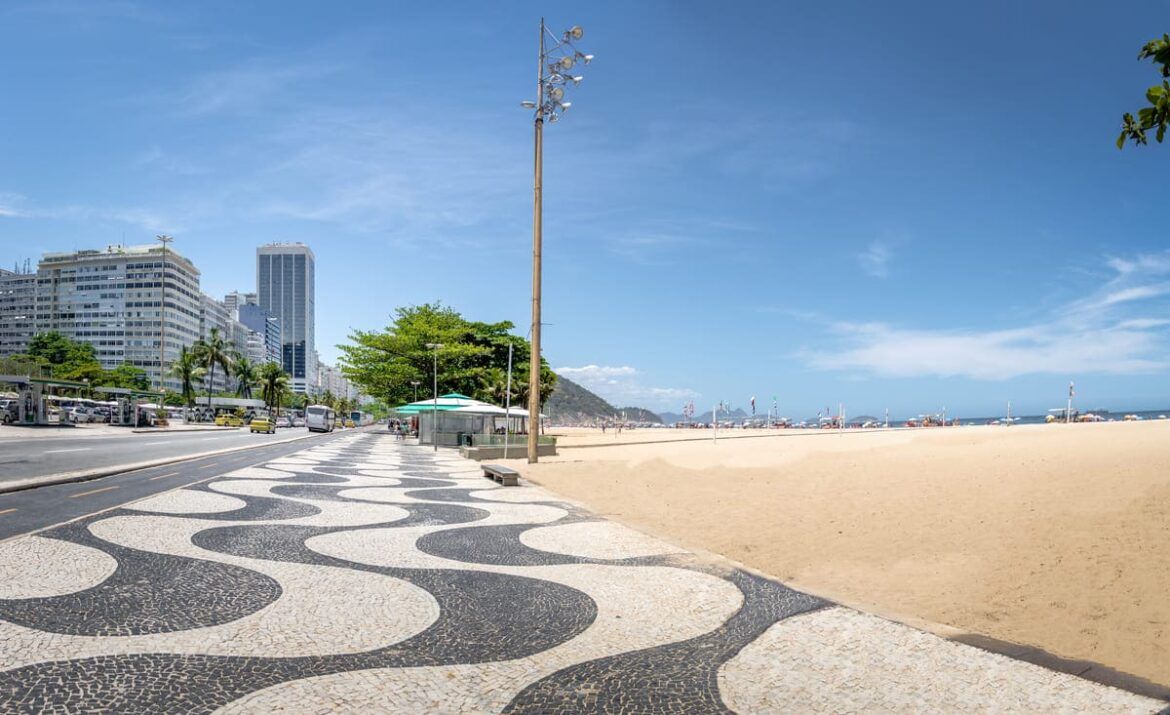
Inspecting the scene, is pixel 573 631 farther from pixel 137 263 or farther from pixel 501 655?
pixel 137 263

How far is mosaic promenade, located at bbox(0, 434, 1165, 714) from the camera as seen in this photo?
3.74 meters

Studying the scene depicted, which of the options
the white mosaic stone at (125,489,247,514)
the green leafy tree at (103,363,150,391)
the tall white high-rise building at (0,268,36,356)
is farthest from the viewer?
the tall white high-rise building at (0,268,36,356)

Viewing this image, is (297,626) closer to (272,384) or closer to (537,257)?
(537,257)

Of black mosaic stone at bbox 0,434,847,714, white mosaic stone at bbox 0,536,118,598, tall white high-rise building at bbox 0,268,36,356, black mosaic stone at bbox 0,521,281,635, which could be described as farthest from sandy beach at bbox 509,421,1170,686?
tall white high-rise building at bbox 0,268,36,356

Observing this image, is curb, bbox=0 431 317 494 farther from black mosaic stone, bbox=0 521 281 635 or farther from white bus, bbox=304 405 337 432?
white bus, bbox=304 405 337 432

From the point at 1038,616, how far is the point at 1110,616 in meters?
0.53

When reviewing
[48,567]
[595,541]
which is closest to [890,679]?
[595,541]

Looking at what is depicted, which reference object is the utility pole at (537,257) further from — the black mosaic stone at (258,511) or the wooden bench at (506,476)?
the black mosaic stone at (258,511)

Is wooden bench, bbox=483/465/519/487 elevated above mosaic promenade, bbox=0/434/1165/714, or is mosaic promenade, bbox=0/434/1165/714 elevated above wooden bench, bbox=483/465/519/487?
mosaic promenade, bbox=0/434/1165/714

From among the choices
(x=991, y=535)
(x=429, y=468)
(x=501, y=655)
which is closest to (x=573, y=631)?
(x=501, y=655)

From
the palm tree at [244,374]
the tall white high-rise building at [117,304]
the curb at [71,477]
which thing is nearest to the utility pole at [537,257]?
the curb at [71,477]

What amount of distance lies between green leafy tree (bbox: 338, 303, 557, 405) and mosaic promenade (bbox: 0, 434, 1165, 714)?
133 ft

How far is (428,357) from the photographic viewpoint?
48.6 m

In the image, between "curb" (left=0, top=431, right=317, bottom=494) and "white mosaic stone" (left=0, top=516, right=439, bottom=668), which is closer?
"white mosaic stone" (left=0, top=516, right=439, bottom=668)
